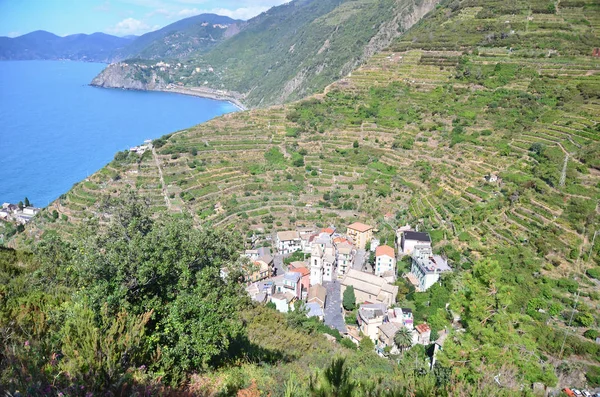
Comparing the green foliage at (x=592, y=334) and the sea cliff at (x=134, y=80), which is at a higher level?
the sea cliff at (x=134, y=80)

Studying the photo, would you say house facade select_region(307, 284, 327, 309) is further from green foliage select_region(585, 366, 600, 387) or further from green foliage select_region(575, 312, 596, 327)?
green foliage select_region(585, 366, 600, 387)

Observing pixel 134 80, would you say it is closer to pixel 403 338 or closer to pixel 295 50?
pixel 295 50

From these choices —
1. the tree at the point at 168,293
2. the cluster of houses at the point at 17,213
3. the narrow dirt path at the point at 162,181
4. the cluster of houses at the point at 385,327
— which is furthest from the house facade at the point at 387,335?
the cluster of houses at the point at 17,213

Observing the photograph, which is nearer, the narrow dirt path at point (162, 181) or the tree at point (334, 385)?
the tree at point (334, 385)

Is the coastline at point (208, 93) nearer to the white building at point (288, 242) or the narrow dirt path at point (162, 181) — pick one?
the narrow dirt path at point (162, 181)

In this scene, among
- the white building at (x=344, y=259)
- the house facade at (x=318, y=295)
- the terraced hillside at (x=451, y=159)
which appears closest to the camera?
the terraced hillside at (x=451, y=159)

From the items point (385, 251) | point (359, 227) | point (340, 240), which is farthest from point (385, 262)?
point (359, 227)

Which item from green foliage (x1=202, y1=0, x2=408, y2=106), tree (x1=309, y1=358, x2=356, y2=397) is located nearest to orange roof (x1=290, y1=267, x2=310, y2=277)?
tree (x1=309, y1=358, x2=356, y2=397)
